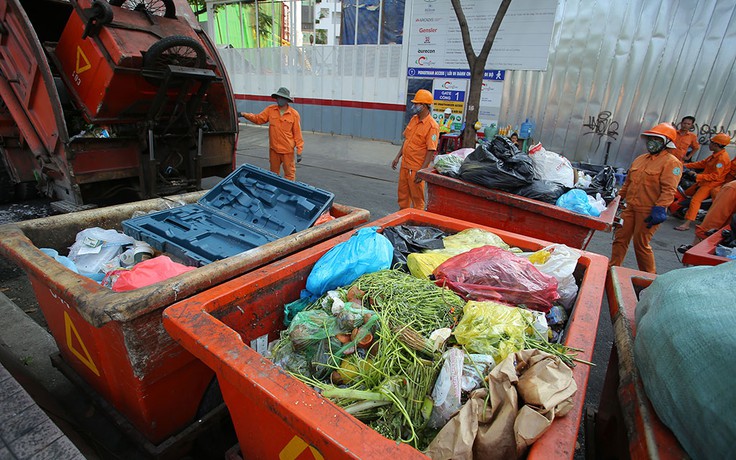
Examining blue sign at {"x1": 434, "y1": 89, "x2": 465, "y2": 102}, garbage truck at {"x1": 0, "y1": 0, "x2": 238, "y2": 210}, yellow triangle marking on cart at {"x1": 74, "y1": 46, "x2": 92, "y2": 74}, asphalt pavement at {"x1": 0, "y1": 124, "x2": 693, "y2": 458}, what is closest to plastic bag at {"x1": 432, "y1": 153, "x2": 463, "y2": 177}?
asphalt pavement at {"x1": 0, "y1": 124, "x2": 693, "y2": 458}

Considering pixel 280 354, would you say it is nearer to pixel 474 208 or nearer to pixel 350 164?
pixel 474 208

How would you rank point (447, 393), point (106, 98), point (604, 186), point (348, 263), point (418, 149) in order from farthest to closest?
1. point (418, 149)
2. point (604, 186)
3. point (106, 98)
4. point (348, 263)
5. point (447, 393)

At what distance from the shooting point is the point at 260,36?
1373 centimetres

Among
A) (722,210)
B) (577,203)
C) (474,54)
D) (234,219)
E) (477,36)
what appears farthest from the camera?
(477,36)

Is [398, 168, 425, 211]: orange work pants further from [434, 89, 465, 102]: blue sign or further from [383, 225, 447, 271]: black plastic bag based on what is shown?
[434, 89, 465, 102]: blue sign

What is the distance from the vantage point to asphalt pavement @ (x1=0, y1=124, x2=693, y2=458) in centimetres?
227

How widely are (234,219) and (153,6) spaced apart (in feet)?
9.63

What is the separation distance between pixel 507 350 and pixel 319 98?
12479 mm

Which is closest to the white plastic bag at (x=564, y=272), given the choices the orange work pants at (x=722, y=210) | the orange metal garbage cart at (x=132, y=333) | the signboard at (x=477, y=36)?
the orange metal garbage cart at (x=132, y=333)

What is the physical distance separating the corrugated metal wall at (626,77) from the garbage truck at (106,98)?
770cm

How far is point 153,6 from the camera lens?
4016 mm

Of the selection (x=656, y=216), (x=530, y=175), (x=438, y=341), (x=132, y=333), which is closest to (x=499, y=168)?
(x=530, y=175)

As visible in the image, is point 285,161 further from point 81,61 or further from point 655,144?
point 655,144

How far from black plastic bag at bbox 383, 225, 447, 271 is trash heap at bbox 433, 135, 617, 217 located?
986 millimetres
